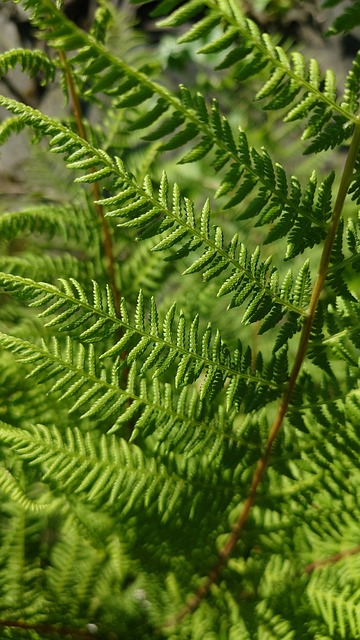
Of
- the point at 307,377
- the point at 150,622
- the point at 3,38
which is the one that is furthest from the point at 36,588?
the point at 3,38

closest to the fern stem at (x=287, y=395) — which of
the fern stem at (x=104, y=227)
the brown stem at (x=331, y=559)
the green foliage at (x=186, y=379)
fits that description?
the green foliage at (x=186, y=379)

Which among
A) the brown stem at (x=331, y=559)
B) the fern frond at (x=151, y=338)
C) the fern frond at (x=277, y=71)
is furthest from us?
the brown stem at (x=331, y=559)

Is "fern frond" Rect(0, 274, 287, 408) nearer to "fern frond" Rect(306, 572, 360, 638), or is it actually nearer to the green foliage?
the green foliage

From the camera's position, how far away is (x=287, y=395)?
744mm

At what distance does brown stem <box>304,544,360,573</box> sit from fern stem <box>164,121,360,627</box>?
0.36 ft

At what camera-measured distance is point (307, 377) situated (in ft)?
2.54

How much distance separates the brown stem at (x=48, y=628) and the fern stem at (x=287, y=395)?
4.9 inches

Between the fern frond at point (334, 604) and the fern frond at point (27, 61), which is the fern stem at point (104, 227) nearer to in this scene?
the fern frond at point (27, 61)

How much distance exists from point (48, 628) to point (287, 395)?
49 centimetres

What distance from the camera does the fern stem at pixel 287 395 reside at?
1.93ft

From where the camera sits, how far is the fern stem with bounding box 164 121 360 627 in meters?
0.59

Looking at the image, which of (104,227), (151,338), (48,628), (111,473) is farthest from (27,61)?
(48,628)

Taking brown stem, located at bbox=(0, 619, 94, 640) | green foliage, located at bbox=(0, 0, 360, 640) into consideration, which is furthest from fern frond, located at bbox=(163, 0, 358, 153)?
brown stem, located at bbox=(0, 619, 94, 640)

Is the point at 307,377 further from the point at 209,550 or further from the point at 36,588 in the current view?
the point at 36,588
